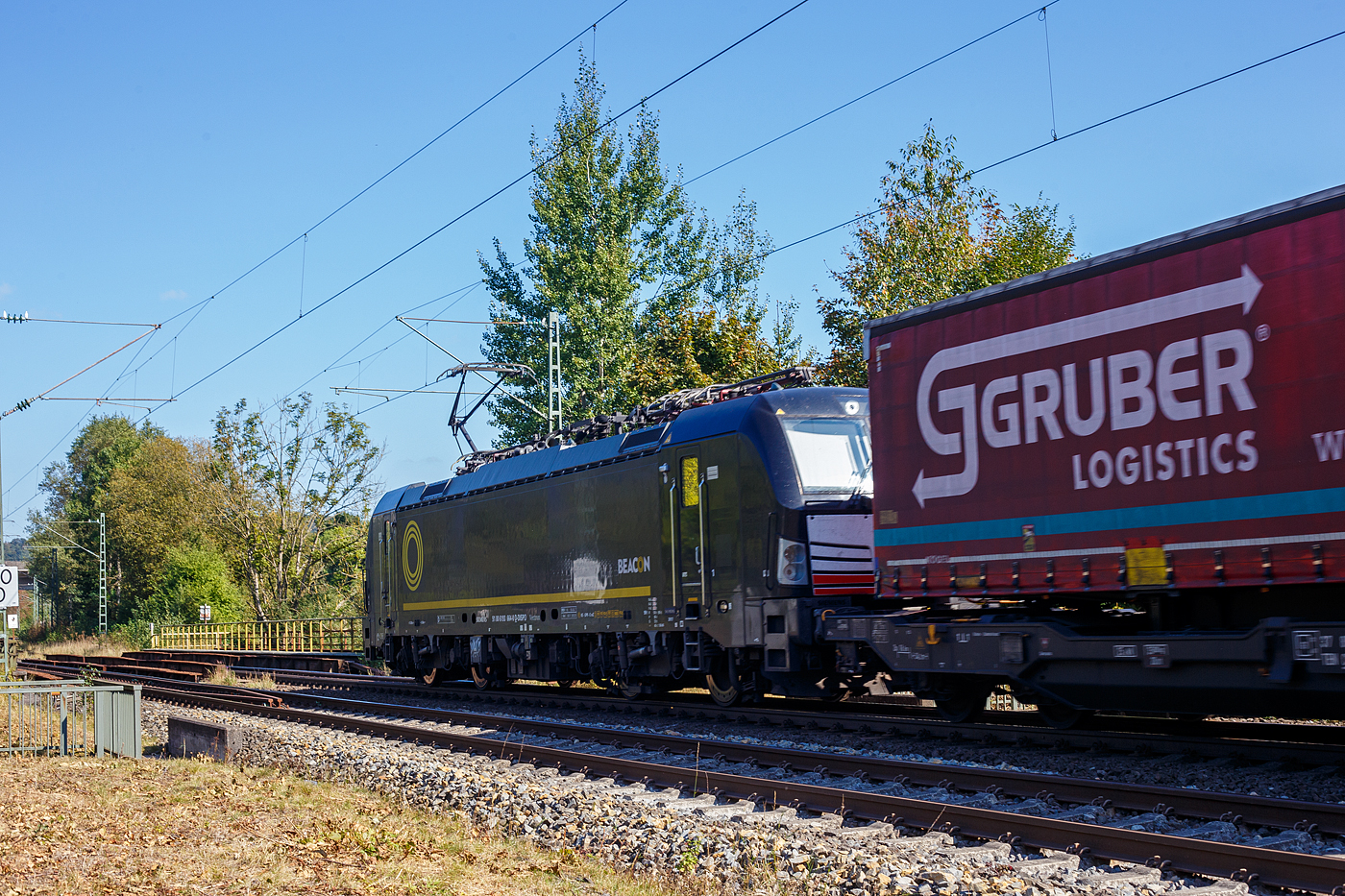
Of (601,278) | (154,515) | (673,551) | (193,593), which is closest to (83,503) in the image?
(154,515)

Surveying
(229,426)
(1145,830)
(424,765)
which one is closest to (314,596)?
(229,426)

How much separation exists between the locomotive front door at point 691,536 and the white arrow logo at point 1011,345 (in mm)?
3896

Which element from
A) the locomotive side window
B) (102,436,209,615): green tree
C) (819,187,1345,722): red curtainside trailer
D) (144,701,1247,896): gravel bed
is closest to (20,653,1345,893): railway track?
(144,701,1247,896): gravel bed

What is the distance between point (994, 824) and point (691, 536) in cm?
801

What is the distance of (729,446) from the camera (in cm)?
1471

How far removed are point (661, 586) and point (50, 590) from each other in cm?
9978

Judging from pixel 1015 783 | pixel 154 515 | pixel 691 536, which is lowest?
pixel 1015 783

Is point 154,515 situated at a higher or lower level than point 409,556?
higher

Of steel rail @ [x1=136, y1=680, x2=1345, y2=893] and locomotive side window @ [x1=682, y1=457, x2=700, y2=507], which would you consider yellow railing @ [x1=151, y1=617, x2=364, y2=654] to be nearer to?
locomotive side window @ [x1=682, y1=457, x2=700, y2=507]

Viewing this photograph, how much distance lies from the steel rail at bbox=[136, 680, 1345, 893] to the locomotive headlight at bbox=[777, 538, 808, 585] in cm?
342

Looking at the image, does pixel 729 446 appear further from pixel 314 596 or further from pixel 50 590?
pixel 50 590

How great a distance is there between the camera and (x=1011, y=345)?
10.9m

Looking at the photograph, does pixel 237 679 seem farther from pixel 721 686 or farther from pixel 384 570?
pixel 721 686

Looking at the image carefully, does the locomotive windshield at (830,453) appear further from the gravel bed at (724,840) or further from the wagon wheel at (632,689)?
the gravel bed at (724,840)
